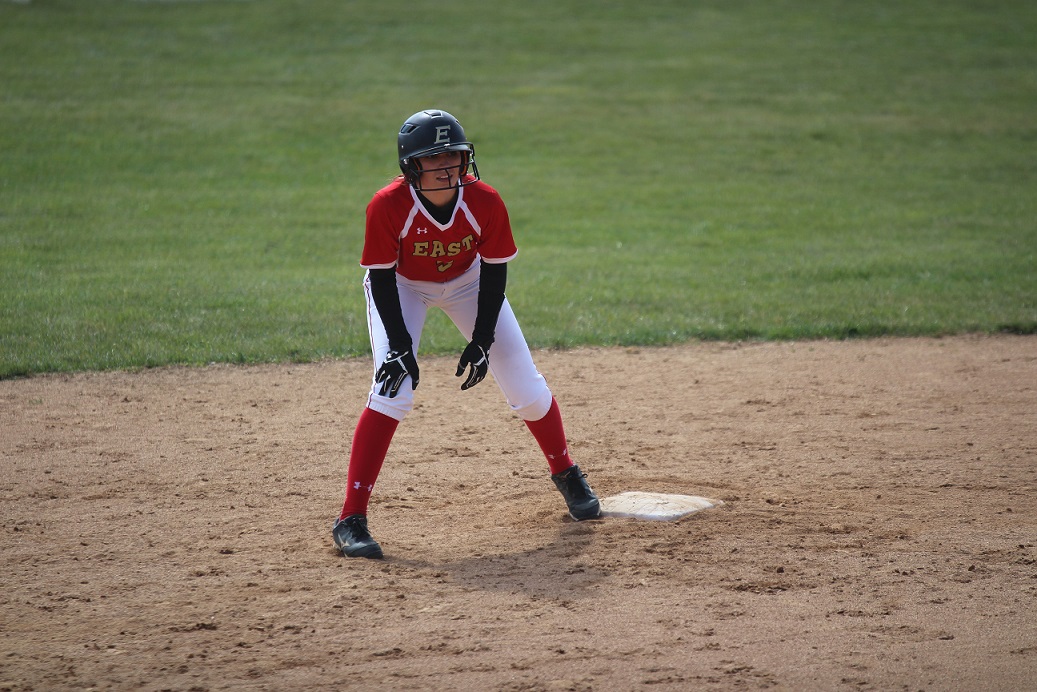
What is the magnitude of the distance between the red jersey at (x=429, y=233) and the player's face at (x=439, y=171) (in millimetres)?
122

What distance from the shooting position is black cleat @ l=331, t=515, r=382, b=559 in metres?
4.83

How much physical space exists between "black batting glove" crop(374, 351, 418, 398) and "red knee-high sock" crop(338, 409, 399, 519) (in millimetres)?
135

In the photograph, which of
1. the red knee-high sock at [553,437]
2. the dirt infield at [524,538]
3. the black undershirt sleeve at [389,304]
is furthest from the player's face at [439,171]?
the dirt infield at [524,538]

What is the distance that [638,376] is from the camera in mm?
8305

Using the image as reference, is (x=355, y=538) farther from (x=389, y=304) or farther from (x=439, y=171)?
(x=439, y=171)

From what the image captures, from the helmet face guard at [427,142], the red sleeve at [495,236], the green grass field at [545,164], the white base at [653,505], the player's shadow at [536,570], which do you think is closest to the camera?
the player's shadow at [536,570]

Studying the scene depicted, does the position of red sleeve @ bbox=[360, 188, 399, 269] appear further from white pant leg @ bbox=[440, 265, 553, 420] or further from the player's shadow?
the player's shadow

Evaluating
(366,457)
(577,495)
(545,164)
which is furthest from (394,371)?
(545,164)

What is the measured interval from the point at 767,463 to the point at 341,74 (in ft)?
59.1

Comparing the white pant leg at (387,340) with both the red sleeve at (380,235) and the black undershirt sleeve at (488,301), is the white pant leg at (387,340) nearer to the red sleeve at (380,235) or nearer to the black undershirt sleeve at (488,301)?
the red sleeve at (380,235)

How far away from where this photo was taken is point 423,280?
522cm

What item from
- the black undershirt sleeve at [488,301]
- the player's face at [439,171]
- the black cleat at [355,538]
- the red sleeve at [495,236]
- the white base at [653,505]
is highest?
the player's face at [439,171]

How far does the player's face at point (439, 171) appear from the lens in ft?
15.9

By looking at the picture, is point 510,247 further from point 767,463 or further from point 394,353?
point 767,463
